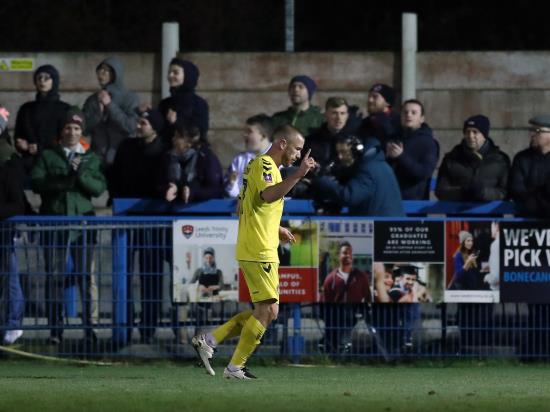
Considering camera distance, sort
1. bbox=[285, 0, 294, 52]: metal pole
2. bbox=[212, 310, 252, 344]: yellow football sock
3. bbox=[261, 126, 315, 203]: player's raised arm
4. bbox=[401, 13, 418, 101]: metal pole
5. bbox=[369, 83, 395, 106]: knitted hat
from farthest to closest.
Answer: bbox=[285, 0, 294, 52]: metal pole
bbox=[401, 13, 418, 101]: metal pole
bbox=[369, 83, 395, 106]: knitted hat
bbox=[212, 310, 252, 344]: yellow football sock
bbox=[261, 126, 315, 203]: player's raised arm

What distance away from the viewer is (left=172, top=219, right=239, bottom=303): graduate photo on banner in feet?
49.3

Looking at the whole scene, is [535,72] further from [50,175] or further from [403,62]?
[50,175]

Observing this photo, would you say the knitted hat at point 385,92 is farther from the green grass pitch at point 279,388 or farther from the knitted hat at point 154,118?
the green grass pitch at point 279,388

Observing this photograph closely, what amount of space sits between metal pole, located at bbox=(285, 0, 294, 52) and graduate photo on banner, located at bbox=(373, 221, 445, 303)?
6.01m

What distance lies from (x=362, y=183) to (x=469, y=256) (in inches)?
45.8

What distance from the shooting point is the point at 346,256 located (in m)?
15.0

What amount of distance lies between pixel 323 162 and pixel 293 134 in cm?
324

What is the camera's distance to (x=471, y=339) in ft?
49.9

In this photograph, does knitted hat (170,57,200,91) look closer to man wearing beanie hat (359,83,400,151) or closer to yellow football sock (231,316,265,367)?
man wearing beanie hat (359,83,400,151)

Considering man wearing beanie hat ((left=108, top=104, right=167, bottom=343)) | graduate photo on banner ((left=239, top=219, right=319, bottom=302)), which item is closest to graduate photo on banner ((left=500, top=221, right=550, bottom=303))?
graduate photo on banner ((left=239, top=219, right=319, bottom=302))

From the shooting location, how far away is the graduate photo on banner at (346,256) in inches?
591

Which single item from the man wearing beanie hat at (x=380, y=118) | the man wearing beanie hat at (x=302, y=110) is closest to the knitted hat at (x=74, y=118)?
the man wearing beanie hat at (x=302, y=110)

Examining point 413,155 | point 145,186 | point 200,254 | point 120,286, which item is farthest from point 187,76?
point 120,286

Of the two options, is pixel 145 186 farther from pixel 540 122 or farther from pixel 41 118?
pixel 540 122
